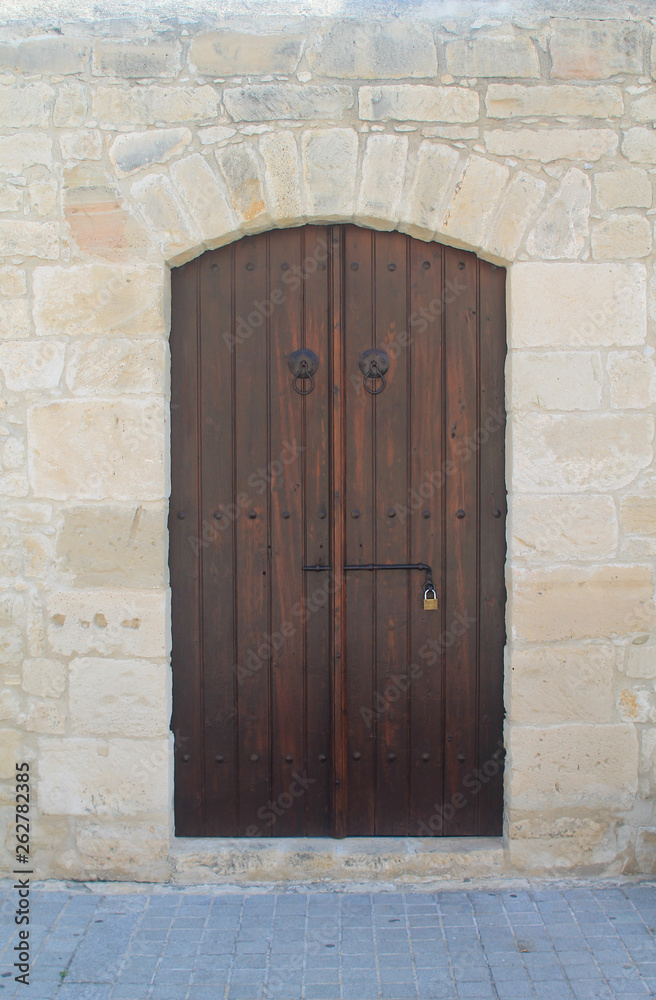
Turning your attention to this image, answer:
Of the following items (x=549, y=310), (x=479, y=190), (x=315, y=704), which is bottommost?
(x=315, y=704)

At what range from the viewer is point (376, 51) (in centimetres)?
281

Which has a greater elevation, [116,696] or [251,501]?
[251,501]

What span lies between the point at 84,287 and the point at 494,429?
171 cm

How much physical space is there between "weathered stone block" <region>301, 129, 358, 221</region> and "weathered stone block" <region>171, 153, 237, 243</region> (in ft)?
1.05

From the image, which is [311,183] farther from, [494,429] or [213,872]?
[213,872]

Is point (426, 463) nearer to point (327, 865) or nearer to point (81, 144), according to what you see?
point (327, 865)

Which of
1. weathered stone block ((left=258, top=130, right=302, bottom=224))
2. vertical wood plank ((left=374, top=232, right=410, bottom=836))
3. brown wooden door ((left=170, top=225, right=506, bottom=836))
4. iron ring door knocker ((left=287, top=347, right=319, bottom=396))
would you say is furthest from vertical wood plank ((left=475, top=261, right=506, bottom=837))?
weathered stone block ((left=258, top=130, right=302, bottom=224))

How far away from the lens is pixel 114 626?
2.87m

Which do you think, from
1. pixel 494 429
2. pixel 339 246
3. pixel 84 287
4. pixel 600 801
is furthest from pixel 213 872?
pixel 339 246

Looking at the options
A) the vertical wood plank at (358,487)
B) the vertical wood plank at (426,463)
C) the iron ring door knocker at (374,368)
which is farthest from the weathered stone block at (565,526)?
the iron ring door knocker at (374,368)

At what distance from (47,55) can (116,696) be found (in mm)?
2475

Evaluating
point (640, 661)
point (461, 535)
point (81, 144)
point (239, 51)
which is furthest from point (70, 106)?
point (640, 661)

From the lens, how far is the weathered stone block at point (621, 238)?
284cm

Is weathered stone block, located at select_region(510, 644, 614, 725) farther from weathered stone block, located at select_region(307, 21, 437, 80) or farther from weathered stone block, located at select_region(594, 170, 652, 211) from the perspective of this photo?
weathered stone block, located at select_region(307, 21, 437, 80)
